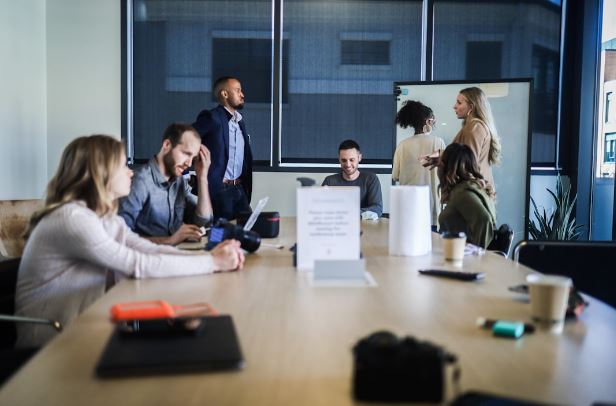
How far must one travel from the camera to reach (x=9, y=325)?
6.95 feet

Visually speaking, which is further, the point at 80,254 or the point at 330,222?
the point at 330,222

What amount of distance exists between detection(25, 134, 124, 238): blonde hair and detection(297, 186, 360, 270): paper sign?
2.00 feet

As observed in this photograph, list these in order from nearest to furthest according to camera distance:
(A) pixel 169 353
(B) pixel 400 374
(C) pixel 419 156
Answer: (B) pixel 400 374, (A) pixel 169 353, (C) pixel 419 156

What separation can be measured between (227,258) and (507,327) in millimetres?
958

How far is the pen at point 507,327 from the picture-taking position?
1.27 meters

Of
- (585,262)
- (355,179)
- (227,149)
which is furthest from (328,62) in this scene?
(585,262)

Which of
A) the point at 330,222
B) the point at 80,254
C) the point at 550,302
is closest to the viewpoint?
the point at 550,302

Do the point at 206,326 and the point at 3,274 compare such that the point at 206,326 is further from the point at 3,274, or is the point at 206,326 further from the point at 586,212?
the point at 586,212

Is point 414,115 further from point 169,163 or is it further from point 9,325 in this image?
point 9,325

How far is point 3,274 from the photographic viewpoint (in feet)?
7.97

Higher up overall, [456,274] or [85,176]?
[85,176]

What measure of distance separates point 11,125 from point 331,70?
8.99 ft

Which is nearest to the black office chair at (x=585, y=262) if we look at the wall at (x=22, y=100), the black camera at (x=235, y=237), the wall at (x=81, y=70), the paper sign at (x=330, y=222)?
the paper sign at (x=330, y=222)

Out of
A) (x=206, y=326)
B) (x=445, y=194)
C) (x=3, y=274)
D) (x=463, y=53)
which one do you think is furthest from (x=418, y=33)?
(x=206, y=326)
